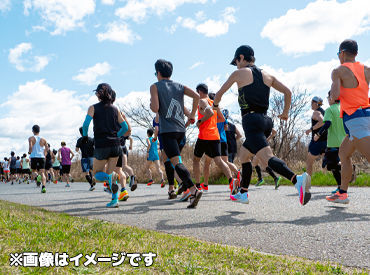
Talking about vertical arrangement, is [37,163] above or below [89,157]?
below

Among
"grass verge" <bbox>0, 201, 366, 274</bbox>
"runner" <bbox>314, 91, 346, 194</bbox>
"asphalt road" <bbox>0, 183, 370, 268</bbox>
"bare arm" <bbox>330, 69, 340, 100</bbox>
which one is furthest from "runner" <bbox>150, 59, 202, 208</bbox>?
"runner" <bbox>314, 91, 346, 194</bbox>

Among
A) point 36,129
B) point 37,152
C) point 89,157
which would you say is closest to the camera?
point 36,129

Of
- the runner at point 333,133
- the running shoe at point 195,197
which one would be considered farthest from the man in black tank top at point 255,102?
the runner at point 333,133

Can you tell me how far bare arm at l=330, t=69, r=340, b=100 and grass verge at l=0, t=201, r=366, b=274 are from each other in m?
2.61

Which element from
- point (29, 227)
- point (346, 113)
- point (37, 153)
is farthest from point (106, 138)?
point (37, 153)

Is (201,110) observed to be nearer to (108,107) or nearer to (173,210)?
(108,107)

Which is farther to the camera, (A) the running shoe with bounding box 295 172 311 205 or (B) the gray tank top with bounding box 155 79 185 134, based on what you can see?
(B) the gray tank top with bounding box 155 79 185 134

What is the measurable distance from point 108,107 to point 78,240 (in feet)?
10.5

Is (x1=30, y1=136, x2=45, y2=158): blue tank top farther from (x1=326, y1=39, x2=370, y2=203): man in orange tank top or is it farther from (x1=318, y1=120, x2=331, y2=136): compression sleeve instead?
(x1=326, y1=39, x2=370, y2=203): man in orange tank top

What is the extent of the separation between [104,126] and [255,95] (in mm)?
2598

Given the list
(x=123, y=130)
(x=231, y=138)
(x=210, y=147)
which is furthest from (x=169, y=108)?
(x=231, y=138)

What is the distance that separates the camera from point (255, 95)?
167 inches

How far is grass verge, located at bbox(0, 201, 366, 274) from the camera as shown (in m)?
2.08

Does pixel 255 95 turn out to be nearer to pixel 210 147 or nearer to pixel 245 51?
pixel 245 51
